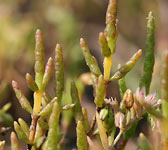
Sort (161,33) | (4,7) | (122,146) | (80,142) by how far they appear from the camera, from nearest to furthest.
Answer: (80,142), (122,146), (161,33), (4,7)

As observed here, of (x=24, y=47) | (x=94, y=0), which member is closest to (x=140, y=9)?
(x=94, y=0)

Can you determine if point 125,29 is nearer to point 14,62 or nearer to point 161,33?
point 161,33

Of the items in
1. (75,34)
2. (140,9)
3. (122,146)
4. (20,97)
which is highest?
(140,9)

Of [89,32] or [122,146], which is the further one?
[89,32]

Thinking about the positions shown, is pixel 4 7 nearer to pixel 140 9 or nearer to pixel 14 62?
pixel 14 62

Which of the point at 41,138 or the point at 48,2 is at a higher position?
the point at 48,2

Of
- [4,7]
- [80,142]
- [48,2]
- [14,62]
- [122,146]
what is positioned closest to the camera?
[80,142]

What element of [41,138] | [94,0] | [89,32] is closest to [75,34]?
[89,32]
